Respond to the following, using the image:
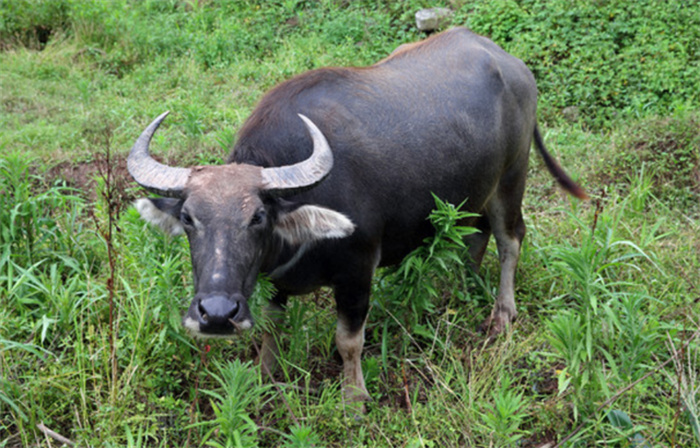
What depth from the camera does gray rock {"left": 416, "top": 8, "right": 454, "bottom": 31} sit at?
7660 millimetres

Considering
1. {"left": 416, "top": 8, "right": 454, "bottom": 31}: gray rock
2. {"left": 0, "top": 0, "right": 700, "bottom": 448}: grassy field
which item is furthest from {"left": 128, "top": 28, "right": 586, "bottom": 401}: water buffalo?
{"left": 416, "top": 8, "right": 454, "bottom": 31}: gray rock

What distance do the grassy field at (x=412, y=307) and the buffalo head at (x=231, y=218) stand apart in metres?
0.25

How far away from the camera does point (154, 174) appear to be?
292 centimetres

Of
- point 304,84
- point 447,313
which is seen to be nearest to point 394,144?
point 304,84

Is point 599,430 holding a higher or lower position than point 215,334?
lower

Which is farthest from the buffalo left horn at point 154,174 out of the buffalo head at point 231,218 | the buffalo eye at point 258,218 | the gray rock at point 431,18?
the gray rock at point 431,18

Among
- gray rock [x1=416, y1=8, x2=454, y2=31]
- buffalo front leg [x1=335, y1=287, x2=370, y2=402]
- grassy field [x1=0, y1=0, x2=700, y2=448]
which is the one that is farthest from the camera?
gray rock [x1=416, y1=8, x2=454, y2=31]

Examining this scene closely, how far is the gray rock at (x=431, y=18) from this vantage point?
7.66 meters

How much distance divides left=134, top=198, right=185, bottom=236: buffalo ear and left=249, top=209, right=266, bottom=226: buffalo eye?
1.14 ft

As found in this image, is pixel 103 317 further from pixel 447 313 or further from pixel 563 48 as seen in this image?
pixel 563 48

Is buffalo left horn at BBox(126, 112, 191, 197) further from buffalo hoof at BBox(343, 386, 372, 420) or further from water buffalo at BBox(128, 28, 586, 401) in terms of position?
buffalo hoof at BBox(343, 386, 372, 420)

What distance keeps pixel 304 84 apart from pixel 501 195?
1.39m

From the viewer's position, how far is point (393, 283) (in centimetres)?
365

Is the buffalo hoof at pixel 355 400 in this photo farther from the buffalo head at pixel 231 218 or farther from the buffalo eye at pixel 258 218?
the buffalo eye at pixel 258 218
